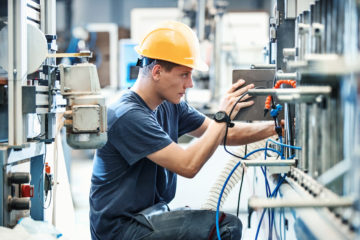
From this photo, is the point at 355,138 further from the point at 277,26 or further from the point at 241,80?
the point at 277,26

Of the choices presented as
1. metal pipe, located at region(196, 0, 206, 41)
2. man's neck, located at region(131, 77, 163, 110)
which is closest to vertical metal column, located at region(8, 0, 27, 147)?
man's neck, located at region(131, 77, 163, 110)

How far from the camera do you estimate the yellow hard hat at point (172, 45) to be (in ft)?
5.74

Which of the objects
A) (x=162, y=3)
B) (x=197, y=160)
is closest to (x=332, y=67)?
(x=197, y=160)

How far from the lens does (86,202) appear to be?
12.1 ft

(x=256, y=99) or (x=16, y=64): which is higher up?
(x=16, y=64)

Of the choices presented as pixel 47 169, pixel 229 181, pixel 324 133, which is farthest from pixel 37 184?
pixel 324 133

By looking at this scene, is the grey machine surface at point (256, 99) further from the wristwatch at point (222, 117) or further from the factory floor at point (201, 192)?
the factory floor at point (201, 192)

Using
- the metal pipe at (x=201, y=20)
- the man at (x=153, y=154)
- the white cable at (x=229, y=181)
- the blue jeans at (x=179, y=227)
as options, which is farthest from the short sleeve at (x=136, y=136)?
the metal pipe at (x=201, y=20)

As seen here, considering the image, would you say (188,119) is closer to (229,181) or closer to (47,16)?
(229,181)

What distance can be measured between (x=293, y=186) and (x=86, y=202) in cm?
272

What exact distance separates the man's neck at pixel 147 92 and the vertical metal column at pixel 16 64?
475mm

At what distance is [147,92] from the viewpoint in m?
1.79

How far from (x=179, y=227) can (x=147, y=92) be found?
1.83 ft

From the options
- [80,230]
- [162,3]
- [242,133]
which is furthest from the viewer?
[162,3]
